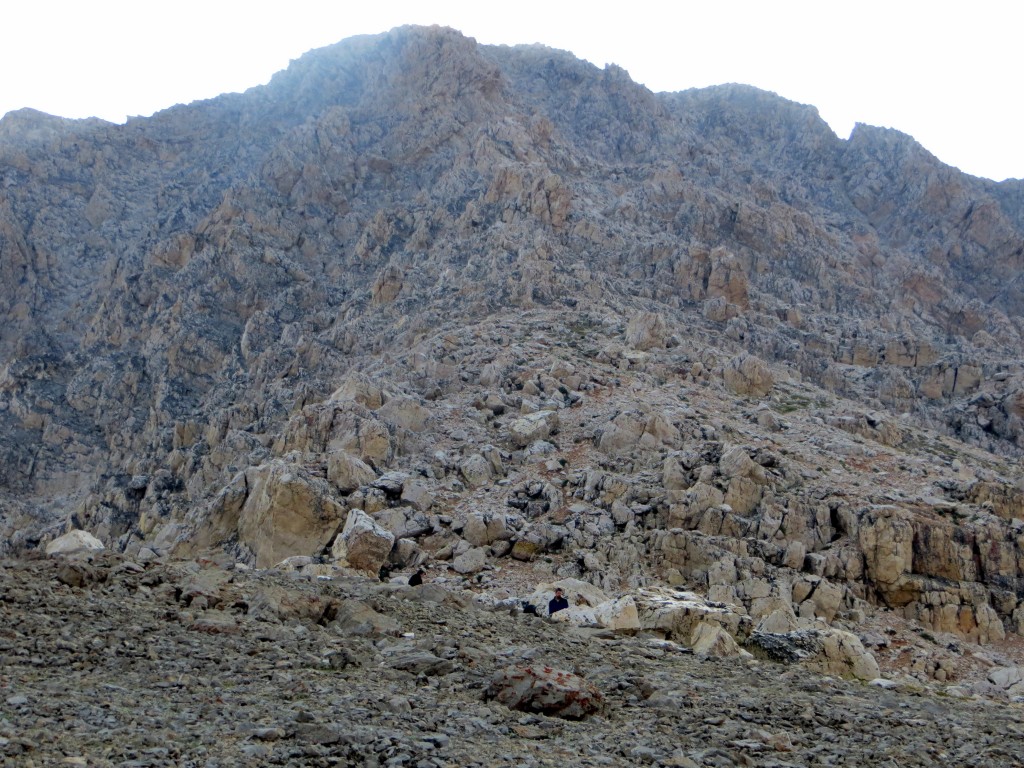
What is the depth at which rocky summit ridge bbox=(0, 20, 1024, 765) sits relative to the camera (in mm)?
20203

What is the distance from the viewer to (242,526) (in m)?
22.6

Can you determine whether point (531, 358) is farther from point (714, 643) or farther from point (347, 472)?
point (714, 643)

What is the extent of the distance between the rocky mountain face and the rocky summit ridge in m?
0.16

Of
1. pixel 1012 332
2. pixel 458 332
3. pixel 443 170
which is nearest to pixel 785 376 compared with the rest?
pixel 458 332

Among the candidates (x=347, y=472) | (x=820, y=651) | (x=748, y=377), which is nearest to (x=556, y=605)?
(x=820, y=651)

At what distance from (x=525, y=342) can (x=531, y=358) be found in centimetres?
207

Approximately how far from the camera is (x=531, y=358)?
33.5m

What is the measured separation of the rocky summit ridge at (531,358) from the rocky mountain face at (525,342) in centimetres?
16

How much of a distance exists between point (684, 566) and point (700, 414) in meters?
9.24

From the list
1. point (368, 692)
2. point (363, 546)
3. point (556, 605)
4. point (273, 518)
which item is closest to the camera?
point (368, 692)

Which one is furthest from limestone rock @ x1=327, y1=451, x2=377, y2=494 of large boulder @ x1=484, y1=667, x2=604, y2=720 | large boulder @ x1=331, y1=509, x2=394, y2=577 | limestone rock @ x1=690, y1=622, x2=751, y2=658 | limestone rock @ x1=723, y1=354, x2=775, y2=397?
limestone rock @ x1=723, y1=354, x2=775, y2=397

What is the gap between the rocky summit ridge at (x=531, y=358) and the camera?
66.3 ft

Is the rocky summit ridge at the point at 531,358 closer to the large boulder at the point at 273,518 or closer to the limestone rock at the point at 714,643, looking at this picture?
the large boulder at the point at 273,518

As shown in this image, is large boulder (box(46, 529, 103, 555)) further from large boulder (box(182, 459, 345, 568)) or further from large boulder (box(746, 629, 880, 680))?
large boulder (box(746, 629, 880, 680))
